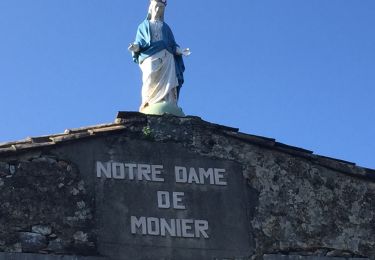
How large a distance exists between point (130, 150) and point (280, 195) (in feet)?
7.40

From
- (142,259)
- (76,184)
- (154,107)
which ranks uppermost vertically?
(154,107)

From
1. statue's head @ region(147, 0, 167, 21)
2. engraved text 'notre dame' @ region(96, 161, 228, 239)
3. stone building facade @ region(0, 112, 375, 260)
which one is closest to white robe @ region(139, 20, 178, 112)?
stone building facade @ region(0, 112, 375, 260)

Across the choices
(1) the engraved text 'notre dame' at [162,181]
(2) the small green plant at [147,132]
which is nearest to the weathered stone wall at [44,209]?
(1) the engraved text 'notre dame' at [162,181]

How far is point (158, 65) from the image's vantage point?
A: 15312mm

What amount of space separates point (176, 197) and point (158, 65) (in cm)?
235

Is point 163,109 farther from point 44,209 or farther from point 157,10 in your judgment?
point 44,209

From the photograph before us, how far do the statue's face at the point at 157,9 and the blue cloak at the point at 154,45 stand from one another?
0.23 metres

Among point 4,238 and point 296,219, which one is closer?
point 4,238

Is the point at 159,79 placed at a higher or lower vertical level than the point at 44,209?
higher

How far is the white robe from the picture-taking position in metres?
15.1

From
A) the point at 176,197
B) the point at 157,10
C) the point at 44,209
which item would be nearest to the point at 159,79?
the point at 157,10

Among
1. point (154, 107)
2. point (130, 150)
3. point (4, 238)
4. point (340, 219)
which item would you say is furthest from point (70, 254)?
point (340, 219)

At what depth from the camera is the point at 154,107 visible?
48.9 ft

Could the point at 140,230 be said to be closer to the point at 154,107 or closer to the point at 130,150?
the point at 130,150
